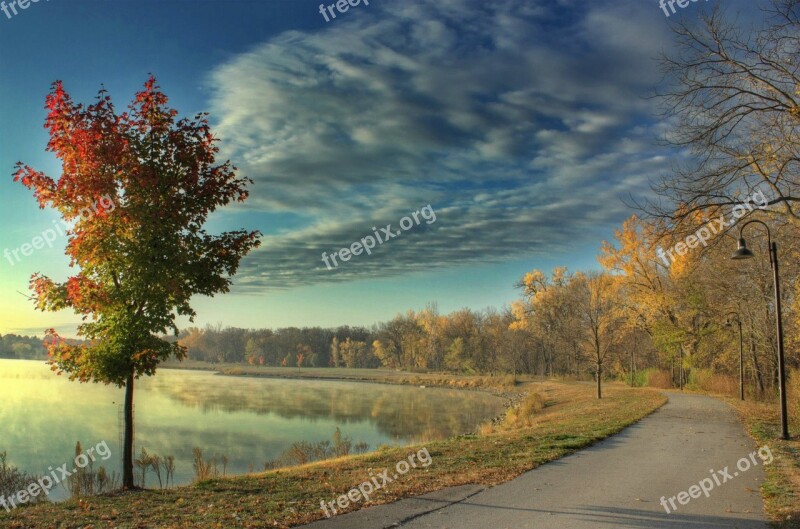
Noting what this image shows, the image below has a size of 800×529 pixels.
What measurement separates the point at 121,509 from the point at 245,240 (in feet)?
16.7

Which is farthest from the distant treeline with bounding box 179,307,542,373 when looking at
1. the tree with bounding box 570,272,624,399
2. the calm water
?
the tree with bounding box 570,272,624,399

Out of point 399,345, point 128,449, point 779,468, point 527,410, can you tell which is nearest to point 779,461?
point 779,468

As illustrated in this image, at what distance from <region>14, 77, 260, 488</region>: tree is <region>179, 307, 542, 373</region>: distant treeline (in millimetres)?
42369

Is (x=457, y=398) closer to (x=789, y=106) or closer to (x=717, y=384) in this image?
(x=717, y=384)

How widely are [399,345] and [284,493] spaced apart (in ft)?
319

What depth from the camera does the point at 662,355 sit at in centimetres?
3941

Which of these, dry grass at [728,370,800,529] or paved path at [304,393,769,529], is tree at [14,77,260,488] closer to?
paved path at [304,393,769,529]

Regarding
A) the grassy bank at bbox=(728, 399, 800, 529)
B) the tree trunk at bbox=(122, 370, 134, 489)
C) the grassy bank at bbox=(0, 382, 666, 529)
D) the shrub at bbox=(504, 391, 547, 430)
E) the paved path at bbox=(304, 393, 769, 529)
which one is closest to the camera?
the paved path at bbox=(304, 393, 769, 529)

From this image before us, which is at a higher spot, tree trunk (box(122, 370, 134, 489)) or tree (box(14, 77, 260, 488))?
tree (box(14, 77, 260, 488))

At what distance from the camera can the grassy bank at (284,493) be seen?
7387mm

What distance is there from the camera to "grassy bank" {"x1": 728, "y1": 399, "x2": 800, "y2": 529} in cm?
775

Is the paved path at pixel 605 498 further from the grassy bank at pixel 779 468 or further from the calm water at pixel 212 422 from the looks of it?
the calm water at pixel 212 422

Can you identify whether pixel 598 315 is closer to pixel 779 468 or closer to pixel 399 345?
pixel 779 468

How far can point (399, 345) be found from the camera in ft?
347
